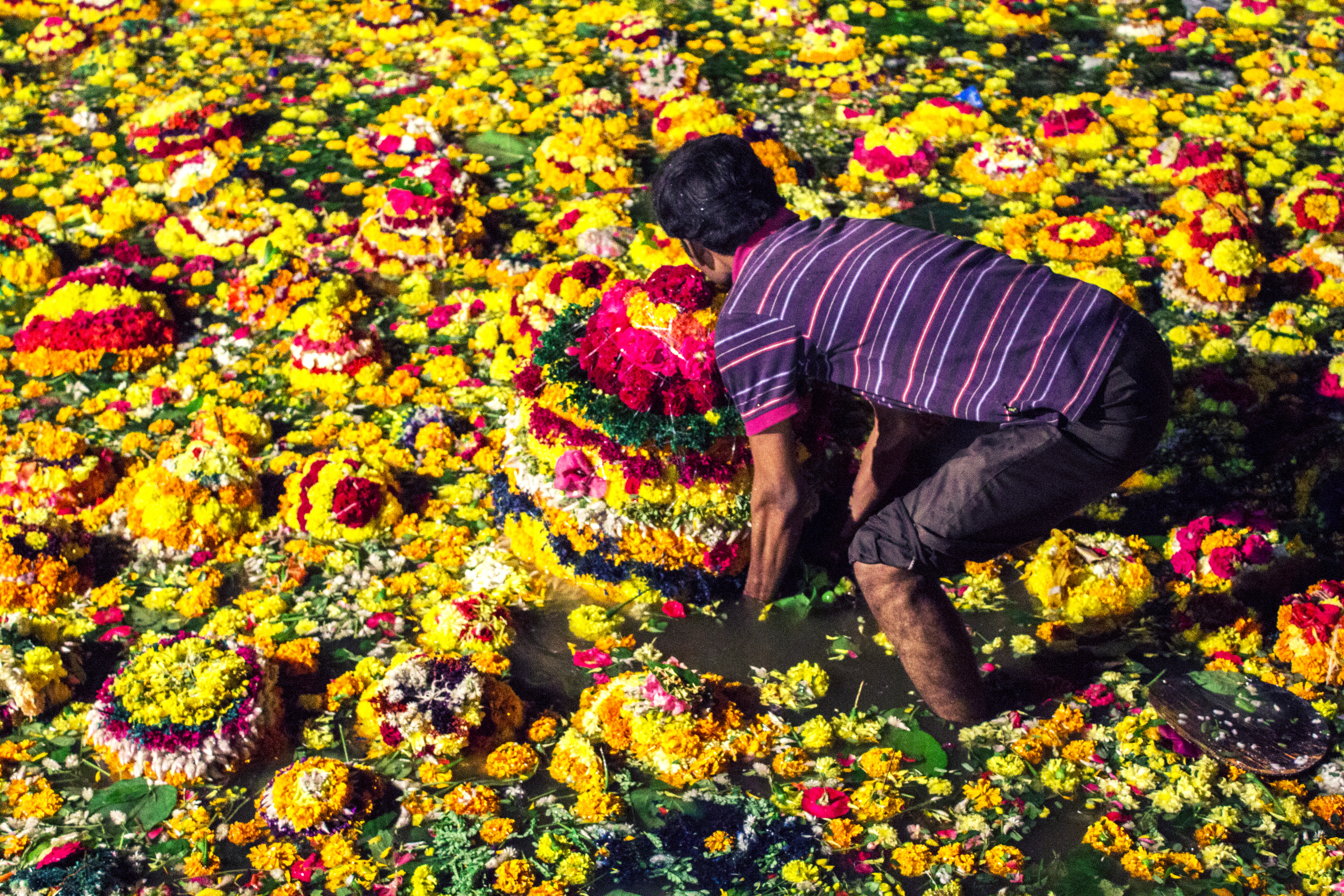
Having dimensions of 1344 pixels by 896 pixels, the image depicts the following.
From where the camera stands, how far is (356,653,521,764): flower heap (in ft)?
11.0

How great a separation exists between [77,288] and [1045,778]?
15.3 ft

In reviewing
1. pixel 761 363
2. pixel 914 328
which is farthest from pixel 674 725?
pixel 914 328

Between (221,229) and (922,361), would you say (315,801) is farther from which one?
(221,229)

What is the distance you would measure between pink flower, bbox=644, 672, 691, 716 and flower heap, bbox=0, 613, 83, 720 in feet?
6.37

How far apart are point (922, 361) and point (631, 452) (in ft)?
3.73

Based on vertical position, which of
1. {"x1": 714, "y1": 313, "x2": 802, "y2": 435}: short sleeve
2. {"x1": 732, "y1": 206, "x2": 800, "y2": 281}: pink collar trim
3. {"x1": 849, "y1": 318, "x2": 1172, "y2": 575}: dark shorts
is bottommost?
{"x1": 849, "y1": 318, "x2": 1172, "y2": 575}: dark shorts

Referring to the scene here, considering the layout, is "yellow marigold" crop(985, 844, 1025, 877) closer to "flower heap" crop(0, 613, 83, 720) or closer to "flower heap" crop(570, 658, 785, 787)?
"flower heap" crop(570, 658, 785, 787)

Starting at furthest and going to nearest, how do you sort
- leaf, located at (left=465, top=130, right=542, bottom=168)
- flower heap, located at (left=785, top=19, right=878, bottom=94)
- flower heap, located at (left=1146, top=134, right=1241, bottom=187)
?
flower heap, located at (left=785, top=19, right=878, bottom=94) → leaf, located at (left=465, top=130, right=542, bottom=168) → flower heap, located at (left=1146, top=134, right=1241, bottom=187)

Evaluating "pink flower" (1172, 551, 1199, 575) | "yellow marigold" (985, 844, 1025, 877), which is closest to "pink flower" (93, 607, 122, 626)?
"yellow marigold" (985, 844, 1025, 877)

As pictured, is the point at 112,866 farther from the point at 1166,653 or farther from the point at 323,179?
the point at 323,179

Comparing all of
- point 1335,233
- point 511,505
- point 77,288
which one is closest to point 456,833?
point 511,505

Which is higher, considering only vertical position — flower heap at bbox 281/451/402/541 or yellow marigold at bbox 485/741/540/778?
flower heap at bbox 281/451/402/541

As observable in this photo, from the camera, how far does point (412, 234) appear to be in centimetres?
561

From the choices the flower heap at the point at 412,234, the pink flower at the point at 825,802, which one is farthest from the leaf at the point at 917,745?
the flower heap at the point at 412,234
